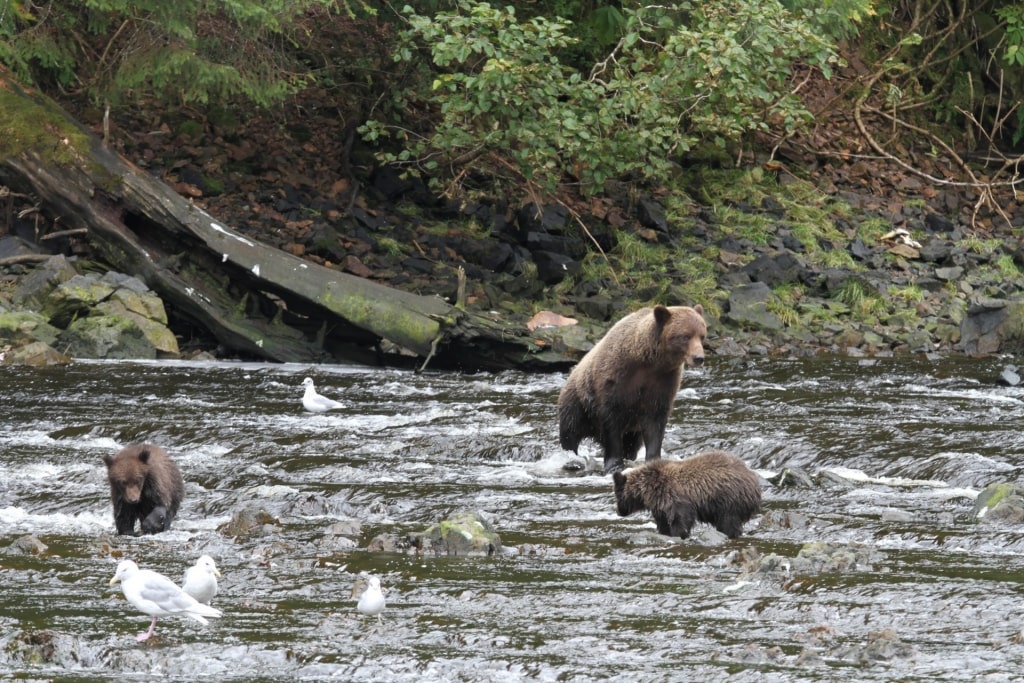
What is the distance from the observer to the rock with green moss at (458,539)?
8852 millimetres

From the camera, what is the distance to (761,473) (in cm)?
1162

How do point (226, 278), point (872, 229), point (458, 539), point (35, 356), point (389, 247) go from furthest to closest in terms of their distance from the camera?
point (872, 229)
point (389, 247)
point (226, 278)
point (35, 356)
point (458, 539)

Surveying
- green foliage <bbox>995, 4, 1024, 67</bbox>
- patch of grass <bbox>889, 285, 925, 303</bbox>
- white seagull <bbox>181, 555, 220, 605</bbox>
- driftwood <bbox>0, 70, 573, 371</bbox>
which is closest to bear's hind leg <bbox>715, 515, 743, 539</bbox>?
white seagull <bbox>181, 555, 220, 605</bbox>

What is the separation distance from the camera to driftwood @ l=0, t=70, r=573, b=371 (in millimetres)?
17344

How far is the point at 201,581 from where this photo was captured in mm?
7074

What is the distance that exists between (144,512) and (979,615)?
532 centimetres

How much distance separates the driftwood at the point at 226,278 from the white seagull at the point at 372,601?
10097 mm

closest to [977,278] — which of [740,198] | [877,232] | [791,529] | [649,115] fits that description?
[877,232]

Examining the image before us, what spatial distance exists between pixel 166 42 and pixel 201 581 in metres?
11.7

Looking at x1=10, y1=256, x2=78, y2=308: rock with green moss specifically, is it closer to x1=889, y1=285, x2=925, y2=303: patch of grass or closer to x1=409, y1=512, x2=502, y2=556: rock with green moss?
x1=409, y1=512, x2=502, y2=556: rock with green moss

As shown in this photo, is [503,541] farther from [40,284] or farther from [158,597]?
[40,284]

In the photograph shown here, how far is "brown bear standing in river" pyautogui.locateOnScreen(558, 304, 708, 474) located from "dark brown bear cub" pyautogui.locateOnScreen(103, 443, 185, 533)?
12.2ft

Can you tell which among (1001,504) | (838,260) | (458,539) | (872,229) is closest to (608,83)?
(838,260)

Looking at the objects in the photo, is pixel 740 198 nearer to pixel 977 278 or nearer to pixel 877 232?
pixel 877 232
